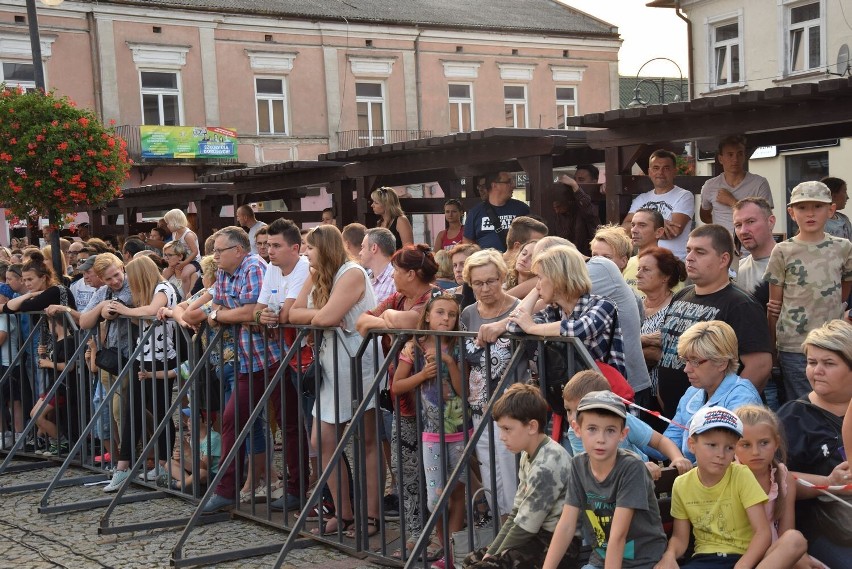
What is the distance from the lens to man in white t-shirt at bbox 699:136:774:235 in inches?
317

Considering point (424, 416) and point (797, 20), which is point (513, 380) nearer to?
point (424, 416)

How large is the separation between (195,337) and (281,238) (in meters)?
1.04

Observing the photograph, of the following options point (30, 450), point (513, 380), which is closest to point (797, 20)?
point (30, 450)

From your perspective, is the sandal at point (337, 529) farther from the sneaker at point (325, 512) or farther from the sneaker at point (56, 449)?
the sneaker at point (56, 449)

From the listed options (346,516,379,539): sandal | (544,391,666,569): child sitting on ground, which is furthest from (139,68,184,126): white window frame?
(544,391,666,569): child sitting on ground

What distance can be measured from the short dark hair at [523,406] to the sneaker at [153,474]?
4103mm

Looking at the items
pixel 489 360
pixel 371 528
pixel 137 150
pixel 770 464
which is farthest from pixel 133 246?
pixel 137 150

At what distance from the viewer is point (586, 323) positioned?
4.91m

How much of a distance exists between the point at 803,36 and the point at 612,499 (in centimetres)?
2188

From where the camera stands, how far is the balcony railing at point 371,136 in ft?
116

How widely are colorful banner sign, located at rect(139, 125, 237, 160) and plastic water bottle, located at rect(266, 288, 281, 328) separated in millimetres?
24833

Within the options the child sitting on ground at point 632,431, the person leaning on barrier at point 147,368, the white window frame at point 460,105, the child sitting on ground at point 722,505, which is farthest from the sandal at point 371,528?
the white window frame at point 460,105

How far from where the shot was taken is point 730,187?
8.20 m

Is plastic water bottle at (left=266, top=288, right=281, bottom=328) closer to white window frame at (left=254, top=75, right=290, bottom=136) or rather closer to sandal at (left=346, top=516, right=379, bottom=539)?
sandal at (left=346, top=516, right=379, bottom=539)
